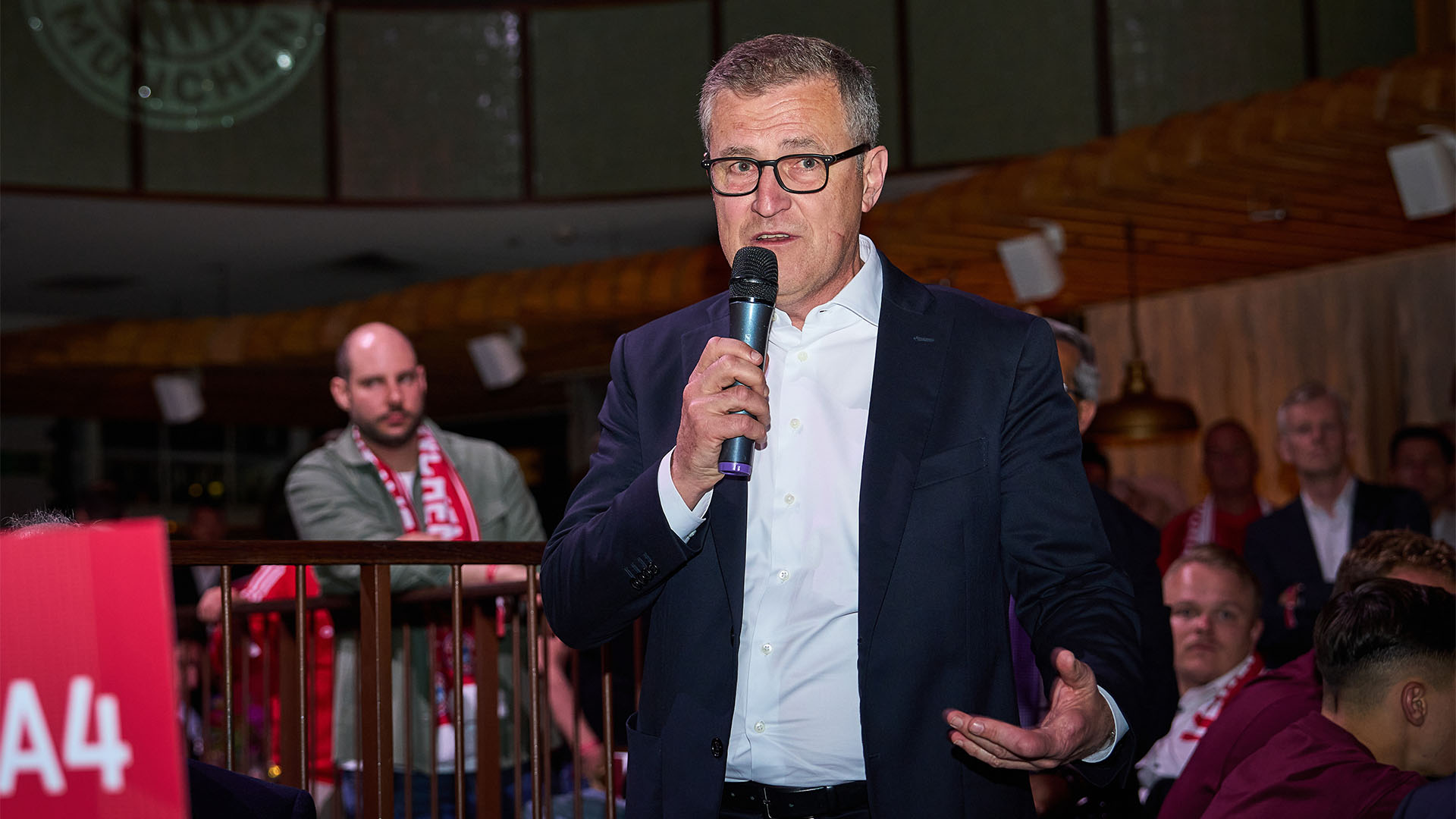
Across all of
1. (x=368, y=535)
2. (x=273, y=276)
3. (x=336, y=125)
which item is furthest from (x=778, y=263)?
(x=273, y=276)

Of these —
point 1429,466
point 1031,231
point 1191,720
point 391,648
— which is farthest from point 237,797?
point 1031,231

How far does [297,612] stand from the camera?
2.55 metres

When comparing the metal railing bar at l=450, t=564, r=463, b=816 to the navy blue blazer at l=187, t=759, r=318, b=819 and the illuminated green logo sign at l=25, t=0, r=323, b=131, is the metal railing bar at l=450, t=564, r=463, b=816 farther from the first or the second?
the illuminated green logo sign at l=25, t=0, r=323, b=131

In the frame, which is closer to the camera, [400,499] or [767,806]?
[767,806]

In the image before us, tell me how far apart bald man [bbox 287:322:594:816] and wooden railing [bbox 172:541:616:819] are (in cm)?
11

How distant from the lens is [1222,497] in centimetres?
549

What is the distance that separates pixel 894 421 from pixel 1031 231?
18.3 ft

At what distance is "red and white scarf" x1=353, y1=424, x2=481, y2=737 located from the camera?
136 inches

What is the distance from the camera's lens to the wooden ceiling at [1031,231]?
5.46 meters

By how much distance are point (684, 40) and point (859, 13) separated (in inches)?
42.5

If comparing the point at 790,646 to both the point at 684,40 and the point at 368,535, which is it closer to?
the point at 368,535

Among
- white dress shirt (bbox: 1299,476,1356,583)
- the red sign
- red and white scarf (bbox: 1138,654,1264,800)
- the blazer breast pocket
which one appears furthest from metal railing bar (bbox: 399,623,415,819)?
white dress shirt (bbox: 1299,476,1356,583)

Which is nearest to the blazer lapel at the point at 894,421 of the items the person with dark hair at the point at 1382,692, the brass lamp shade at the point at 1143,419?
the person with dark hair at the point at 1382,692

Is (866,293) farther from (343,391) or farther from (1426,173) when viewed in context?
(1426,173)
